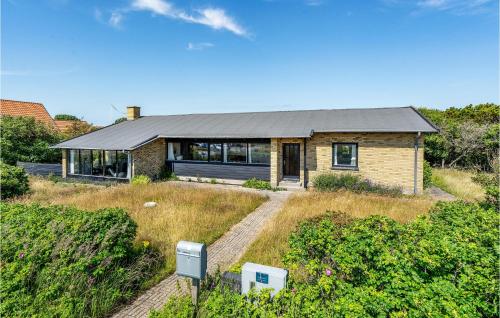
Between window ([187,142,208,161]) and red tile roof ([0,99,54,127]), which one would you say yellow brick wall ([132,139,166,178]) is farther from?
red tile roof ([0,99,54,127])

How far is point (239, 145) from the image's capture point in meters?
17.2

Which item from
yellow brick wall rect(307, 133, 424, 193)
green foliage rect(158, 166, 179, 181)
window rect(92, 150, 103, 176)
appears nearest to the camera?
yellow brick wall rect(307, 133, 424, 193)

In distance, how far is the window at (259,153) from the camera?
16595 mm

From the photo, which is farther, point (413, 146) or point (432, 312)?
point (413, 146)

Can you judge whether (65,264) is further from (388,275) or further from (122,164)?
(122,164)

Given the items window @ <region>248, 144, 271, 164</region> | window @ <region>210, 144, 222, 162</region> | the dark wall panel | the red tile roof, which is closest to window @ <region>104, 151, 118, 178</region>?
the dark wall panel

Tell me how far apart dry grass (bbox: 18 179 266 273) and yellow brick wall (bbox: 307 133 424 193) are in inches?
195

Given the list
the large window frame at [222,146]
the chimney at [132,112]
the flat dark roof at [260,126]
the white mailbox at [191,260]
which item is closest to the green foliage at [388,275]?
the white mailbox at [191,260]

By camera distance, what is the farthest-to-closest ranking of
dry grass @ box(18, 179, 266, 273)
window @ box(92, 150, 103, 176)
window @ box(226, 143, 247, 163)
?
window @ box(92, 150, 103, 176)
window @ box(226, 143, 247, 163)
dry grass @ box(18, 179, 266, 273)

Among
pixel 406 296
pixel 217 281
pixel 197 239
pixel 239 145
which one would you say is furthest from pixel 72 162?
pixel 406 296

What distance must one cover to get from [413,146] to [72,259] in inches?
583

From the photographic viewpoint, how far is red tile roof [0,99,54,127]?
26525mm

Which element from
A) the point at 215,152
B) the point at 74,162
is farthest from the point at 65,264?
the point at 74,162

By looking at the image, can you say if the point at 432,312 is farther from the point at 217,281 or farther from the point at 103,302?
the point at 103,302
